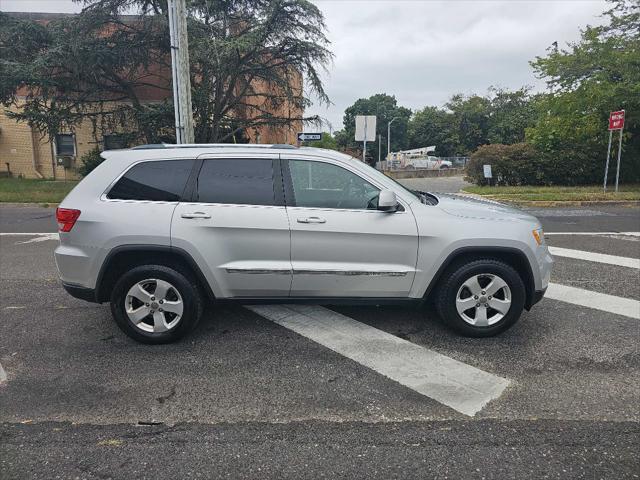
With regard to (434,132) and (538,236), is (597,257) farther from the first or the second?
(434,132)

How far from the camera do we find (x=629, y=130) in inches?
774

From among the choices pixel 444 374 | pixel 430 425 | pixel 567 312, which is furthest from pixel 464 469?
pixel 567 312

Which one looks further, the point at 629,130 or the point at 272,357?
the point at 629,130

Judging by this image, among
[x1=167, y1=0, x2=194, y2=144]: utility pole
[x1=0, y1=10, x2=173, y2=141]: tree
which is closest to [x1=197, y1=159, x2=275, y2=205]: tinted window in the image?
[x1=167, y1=0, x2=194, y2=144]: utility pole

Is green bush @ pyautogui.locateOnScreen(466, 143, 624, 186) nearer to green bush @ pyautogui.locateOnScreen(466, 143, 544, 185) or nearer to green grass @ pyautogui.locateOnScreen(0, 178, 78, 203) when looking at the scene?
green bush @ pyautogui.locateOnScreen(466, 143, 544, 185)

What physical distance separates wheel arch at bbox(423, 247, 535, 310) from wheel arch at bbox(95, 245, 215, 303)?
200 cm

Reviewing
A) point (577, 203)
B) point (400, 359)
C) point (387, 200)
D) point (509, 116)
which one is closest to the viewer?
point (400, 359)

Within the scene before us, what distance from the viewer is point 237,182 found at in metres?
3.90

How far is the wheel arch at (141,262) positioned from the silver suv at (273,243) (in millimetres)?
12

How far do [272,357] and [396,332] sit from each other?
1202 mm

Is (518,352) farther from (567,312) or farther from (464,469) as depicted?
(464,469)

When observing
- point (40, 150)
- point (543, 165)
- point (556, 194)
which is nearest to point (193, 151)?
point (556, 194)

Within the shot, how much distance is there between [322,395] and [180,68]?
377 inches

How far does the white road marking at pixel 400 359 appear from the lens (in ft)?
10.1
